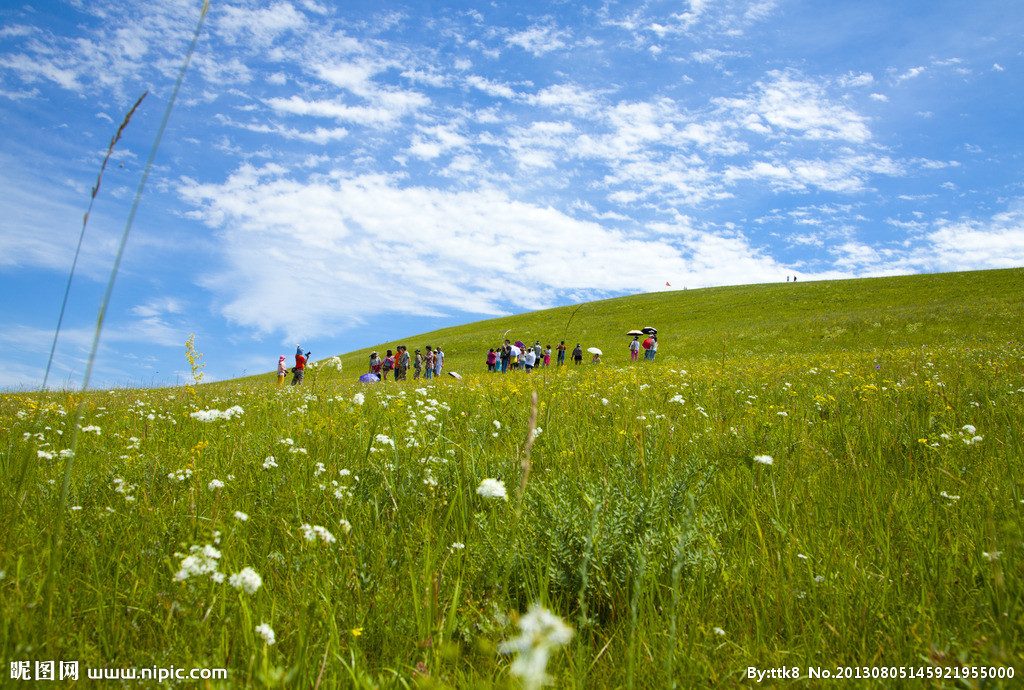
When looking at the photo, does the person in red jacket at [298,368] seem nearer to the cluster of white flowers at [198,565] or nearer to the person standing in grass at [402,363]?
the person standing in grass at [402,363]

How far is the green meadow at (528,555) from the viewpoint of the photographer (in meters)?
1.70

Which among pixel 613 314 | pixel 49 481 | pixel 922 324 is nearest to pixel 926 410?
pixel 49 481

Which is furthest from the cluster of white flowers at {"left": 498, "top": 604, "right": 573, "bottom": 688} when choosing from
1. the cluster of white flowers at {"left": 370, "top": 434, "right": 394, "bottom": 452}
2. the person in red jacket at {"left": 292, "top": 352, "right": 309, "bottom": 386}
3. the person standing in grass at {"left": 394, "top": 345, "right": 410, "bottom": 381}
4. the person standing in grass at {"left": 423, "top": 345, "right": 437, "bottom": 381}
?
the person standing in grass at {"left": 423, "top": 345, "right": 437, "bottom": 381}

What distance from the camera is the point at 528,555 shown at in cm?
230

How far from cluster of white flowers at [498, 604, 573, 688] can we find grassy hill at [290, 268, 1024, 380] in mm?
25979

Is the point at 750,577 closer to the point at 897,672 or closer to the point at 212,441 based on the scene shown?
the point at 897,672

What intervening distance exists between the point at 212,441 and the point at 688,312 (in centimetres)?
5549

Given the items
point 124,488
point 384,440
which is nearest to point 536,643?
point 384,440

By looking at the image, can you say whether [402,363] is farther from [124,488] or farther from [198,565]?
[198,565]

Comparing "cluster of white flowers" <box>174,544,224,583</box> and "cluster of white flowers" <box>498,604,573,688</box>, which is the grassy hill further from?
"cluster of white flowers" <box>498,604,573,688</box>

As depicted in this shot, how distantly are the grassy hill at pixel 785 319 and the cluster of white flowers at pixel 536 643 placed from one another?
85.2 feet

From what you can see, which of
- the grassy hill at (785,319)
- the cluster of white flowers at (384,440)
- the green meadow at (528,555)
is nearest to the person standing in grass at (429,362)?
the grassy hill at (785,319)

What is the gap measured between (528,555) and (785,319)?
47376mm

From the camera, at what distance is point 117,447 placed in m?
4.42
